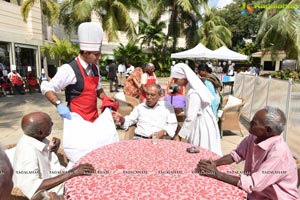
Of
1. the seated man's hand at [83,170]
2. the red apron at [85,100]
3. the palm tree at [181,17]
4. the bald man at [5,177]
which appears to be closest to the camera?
the bald man at [5,177]

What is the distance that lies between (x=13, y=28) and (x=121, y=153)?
1560 centimetres

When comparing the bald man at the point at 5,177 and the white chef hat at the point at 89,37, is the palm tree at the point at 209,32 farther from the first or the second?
the bald man at the point at 5,177

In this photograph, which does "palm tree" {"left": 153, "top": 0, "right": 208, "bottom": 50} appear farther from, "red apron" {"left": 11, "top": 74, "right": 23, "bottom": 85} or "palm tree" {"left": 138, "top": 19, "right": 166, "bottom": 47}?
"red apron" {"left": 11, "top": 74, "right": 23, "bottom": 85}

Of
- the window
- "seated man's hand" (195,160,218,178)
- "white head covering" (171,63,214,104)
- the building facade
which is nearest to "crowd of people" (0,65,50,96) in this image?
the building facade

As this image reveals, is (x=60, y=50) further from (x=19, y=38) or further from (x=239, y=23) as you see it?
(x=239, y=23)

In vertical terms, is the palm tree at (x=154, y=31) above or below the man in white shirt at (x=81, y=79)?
above

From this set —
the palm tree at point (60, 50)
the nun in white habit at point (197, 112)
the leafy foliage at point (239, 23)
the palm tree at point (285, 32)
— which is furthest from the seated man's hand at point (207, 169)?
the leafy foliage at point (239, 23)

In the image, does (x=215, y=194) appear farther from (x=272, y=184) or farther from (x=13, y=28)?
(x=13, y=28)

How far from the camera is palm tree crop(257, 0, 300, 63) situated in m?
14.1

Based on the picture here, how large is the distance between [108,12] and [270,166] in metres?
13.4

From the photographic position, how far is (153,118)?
3.25 metres

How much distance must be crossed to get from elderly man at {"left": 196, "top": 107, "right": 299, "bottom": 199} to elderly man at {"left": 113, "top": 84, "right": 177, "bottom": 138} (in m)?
1.52

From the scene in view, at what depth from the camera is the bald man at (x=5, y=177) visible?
2.38 ft

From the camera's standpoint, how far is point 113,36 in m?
13.3
